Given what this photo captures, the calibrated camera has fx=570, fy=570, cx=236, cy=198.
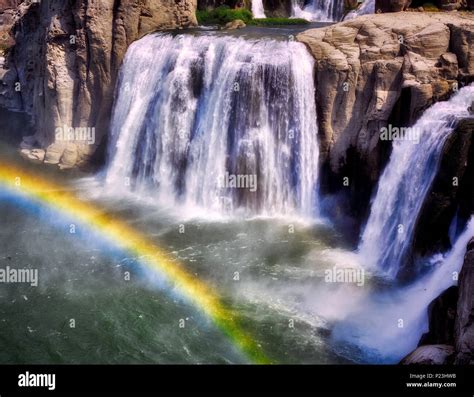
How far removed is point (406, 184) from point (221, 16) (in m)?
17.2

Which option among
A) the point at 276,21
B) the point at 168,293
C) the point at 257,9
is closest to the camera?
the point at 168,293

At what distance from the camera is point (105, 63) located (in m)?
25.1

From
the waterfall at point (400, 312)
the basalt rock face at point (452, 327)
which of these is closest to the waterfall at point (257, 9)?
the waterfall at point (400, 312)

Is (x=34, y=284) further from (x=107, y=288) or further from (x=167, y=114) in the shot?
(x=167, y=114)

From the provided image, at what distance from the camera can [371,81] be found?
19.2m

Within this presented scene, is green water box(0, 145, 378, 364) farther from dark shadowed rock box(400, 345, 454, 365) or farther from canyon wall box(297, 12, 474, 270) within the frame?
canyon wall box(297, 12, 474, 270)

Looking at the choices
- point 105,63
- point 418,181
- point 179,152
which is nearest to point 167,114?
point 179,152

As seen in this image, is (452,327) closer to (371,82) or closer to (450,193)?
(450,193)

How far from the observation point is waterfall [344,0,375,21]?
2739 centimetres

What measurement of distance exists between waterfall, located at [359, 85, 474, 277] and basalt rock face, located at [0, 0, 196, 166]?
13465mm

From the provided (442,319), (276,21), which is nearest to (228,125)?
(276,21)

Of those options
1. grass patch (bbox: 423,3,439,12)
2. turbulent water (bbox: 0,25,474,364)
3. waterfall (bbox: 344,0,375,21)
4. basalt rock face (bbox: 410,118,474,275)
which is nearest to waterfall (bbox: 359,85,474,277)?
turbulent water (bbox: 0,25,474,364)

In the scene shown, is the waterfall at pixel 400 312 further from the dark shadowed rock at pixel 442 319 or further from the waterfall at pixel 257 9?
the waterfall at pixel 257 9

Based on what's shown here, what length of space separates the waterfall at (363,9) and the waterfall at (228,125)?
8656 mm
